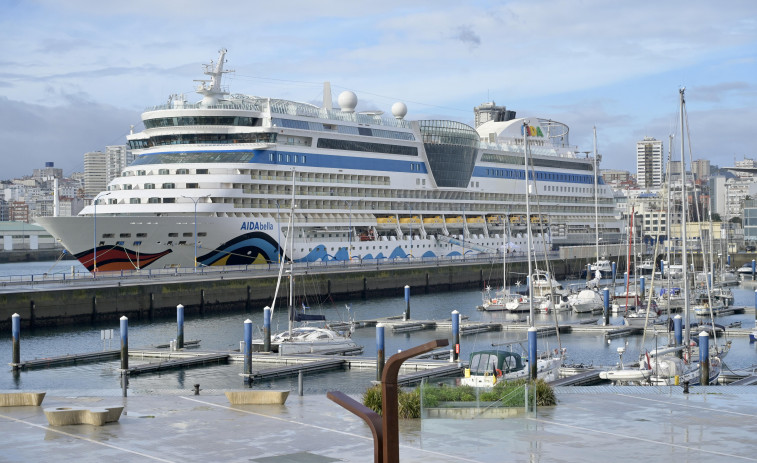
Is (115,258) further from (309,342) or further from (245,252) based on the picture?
(309,342)

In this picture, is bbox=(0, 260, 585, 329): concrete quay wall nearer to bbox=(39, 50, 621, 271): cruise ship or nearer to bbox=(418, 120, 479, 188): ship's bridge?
bbox=(39, 50, 621, 271): cruise ship

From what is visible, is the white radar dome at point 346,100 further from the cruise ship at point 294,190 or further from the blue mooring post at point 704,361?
the blue mooring post at point 704,361

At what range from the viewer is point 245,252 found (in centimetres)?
6188

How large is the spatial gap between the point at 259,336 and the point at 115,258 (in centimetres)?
1809

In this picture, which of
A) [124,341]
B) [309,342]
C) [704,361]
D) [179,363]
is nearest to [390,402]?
[704,361]

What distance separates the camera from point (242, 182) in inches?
2432

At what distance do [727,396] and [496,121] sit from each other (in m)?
80.9

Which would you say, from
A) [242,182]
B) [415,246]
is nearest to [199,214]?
[242,182]

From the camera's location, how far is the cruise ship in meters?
58.5

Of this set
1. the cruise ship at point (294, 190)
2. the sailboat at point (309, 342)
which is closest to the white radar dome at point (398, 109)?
the cruise ship at point (294, 190)

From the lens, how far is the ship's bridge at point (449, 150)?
78.8 meters

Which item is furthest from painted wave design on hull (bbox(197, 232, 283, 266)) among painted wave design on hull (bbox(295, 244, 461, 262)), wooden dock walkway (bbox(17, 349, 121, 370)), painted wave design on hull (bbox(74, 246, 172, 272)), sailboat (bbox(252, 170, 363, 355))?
wooden dock walkway (bbox(17, 349, 121, 370))

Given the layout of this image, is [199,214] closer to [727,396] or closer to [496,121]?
[727,396]

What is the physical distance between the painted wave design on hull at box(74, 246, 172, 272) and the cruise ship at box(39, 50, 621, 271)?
74 mm
